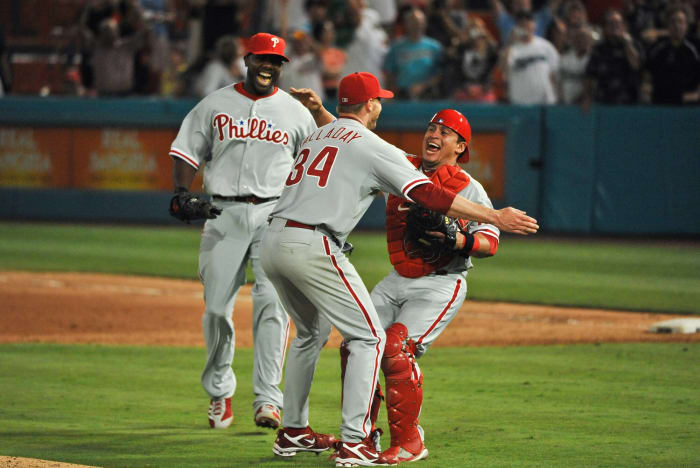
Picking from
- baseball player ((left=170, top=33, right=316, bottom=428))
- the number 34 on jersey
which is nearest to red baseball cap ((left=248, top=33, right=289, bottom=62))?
baseball player ((left=170, top=33, right=316, bottom=428))

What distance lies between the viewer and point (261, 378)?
6.91 metres

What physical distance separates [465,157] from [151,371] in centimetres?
335

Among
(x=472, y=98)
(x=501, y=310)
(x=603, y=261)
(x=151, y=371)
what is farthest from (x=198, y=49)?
(x=151, y=371)

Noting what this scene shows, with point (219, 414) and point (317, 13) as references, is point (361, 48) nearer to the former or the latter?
point (317, 13)

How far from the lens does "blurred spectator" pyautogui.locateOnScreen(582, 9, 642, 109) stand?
15547mm

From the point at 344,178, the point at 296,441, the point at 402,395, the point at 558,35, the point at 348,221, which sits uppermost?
the point at 558,35

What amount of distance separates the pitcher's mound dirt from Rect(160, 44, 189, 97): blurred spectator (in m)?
6.46

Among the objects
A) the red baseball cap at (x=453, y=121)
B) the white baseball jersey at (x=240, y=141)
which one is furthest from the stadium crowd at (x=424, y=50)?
the red baseball cap at (x=453, y=121)

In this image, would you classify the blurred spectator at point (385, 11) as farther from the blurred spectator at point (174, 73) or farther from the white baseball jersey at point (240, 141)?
the white baseball jersey at point (240, 141)

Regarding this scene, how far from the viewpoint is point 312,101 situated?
281 inches

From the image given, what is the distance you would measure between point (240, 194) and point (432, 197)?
1.79m

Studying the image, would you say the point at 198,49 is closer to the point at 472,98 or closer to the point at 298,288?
the point at 472,98

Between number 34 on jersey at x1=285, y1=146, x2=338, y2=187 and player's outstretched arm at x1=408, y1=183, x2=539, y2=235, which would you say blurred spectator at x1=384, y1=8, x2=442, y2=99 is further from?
player's outstretched arm at x1=408, y1=183, x2=539, y2=235

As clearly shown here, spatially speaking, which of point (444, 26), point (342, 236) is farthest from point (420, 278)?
point (444, 26)
